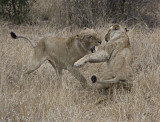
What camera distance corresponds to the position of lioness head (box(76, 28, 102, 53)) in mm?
4594

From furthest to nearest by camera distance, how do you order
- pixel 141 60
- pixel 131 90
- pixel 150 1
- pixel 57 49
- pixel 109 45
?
pixel 150 1, pixel 141 60, pixel 57 49, pixel 109 45, pixel 131 90

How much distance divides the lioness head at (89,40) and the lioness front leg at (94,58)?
462 mm

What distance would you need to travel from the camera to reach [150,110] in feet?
11.2

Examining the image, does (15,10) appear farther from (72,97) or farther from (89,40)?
(72,97)

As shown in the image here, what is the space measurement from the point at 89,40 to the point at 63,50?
0.58 meters

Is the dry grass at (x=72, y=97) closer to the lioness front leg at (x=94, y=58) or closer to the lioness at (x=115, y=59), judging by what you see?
the lioness at (x=115, y=59)

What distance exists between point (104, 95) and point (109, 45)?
27.9 inches

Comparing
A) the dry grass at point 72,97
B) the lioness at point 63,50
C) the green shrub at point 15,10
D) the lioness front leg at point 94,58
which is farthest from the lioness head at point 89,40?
the green shrub at point 15,10

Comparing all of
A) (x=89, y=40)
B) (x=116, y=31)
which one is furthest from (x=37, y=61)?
(x=116, y=31)

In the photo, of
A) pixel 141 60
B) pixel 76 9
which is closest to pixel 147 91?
pixel 141 60

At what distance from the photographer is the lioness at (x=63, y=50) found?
470 centimetres

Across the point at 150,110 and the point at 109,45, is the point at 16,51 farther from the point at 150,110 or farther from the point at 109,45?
the point at 150,110

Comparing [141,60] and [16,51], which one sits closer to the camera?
[141,60]

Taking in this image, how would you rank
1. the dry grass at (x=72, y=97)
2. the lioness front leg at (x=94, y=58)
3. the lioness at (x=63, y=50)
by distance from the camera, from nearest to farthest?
the dry grass at (x=72, y=97) < the lioness front leg at (x=94, y=58) < the lioness at (x=63, y=50)
